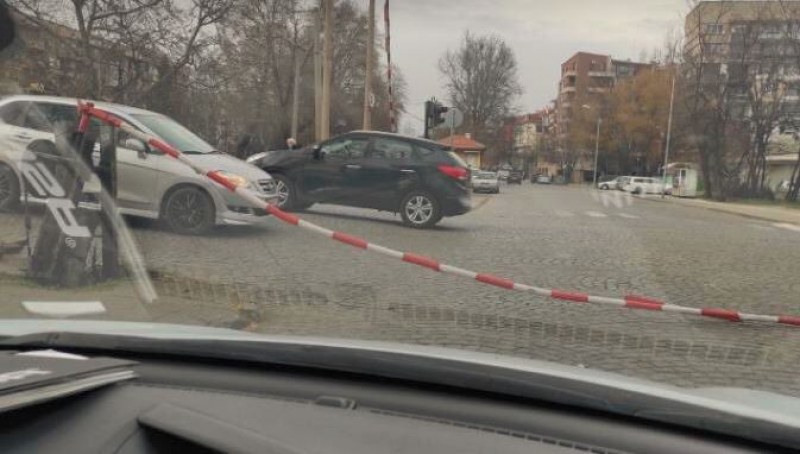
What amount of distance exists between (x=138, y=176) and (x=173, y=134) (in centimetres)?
114

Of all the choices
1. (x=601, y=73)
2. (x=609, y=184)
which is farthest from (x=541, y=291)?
(x=609, y=184)

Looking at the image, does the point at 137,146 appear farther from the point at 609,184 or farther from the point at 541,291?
the point at 609,184

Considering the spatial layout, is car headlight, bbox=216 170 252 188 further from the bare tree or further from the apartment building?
the apartment building

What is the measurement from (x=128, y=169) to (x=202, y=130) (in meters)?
8.01

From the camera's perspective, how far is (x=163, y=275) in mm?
8086

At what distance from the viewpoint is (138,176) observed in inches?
375

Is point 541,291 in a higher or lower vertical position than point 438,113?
lower

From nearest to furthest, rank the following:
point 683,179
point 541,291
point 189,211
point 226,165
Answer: point 541,291 < point 189,211 < point 226,165 < point 683,179

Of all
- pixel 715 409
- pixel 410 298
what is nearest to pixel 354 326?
pixel 410 298

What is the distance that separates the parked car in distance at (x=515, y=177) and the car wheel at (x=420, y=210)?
35916 mm

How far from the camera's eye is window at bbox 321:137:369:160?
13.5 m

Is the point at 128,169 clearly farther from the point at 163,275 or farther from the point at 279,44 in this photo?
the point at 279,44

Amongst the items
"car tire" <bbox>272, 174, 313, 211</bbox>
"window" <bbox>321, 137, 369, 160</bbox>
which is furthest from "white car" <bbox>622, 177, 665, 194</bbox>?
"car tire" <bbox>272, 174, 313, 211</bbox>

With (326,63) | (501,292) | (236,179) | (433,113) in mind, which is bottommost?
(501,292)
